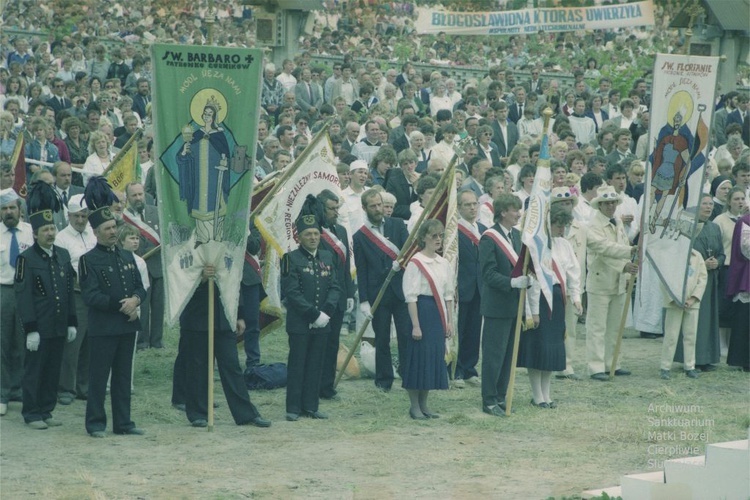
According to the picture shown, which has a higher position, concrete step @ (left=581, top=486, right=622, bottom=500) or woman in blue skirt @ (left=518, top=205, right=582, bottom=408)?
woman in blue skirt @ (left=518, top=205, right=582, bottom=408)

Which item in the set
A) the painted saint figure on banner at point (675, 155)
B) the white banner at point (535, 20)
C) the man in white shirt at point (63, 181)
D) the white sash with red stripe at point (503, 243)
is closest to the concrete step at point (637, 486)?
the white sash with red stripe at point (503, 243)

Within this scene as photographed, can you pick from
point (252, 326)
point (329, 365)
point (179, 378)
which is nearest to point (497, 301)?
point (329, 365)

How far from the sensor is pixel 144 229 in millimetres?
14203

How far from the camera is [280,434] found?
1132 cm

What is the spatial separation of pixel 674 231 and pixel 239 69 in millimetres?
5041

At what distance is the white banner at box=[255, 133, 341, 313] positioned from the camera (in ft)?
43.3

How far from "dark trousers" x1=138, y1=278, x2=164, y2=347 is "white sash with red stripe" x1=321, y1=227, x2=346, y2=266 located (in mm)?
2498

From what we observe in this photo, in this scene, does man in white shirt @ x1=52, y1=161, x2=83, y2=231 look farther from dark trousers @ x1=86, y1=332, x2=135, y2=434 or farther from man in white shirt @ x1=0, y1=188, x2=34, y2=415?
dark trousers @ x1=86, y1=332, x2=135, y2=434

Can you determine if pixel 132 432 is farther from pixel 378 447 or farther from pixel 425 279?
pixel 425 279

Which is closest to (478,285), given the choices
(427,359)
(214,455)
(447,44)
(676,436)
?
(427,359)

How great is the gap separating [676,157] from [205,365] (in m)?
5.28

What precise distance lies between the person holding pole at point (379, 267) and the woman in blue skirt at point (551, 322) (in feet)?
4.20

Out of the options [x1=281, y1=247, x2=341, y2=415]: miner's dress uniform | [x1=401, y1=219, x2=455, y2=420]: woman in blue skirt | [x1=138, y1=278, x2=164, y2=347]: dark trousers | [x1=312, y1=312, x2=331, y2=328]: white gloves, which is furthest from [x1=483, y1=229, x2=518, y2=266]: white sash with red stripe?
[x1=138, y1=278, x2=164, y2=347]: dark trousers

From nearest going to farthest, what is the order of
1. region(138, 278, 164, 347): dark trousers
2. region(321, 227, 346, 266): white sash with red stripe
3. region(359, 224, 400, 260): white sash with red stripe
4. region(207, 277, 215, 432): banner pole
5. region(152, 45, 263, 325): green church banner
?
region(152, 45, 263, 325): green church banner, region(207, 277, 215, 432): banner pole, region(321, 227, 346, 266): white sash with red stripe, region(359, 224, 400, 260): white sash with red stripe, region(138, 278, 164, 347): dark trousers
